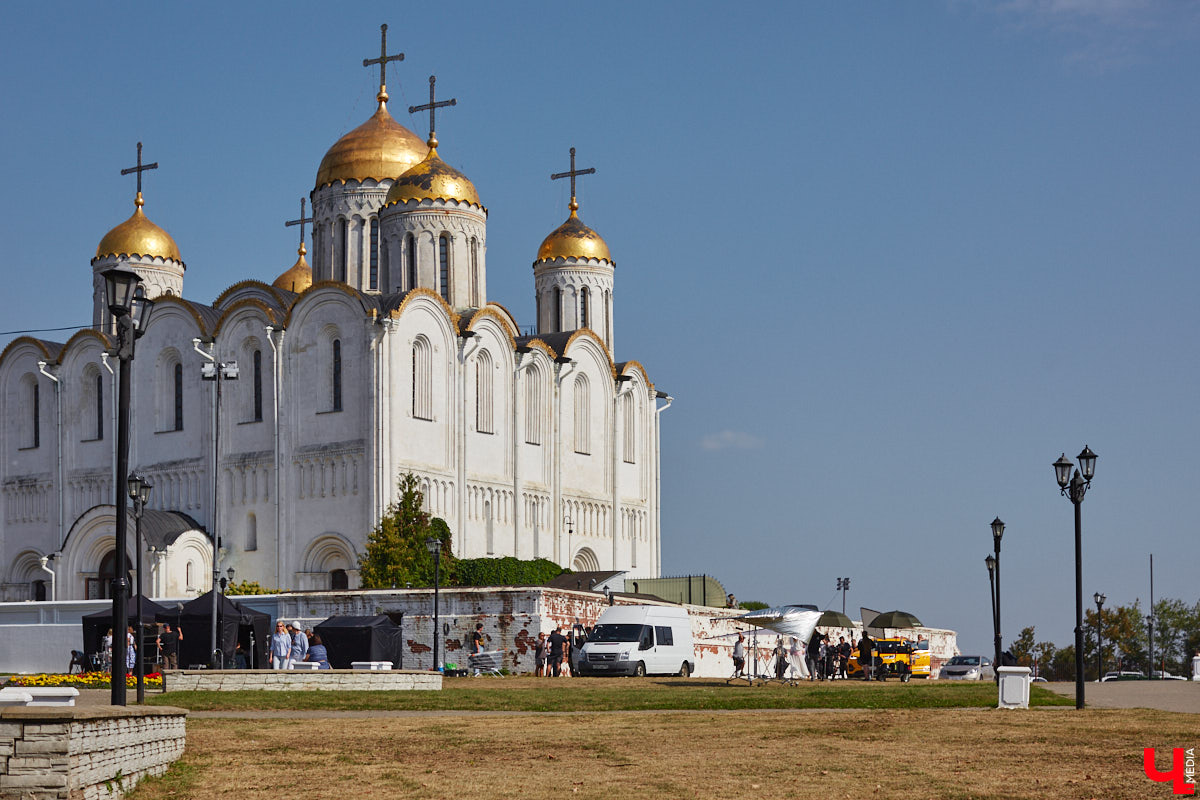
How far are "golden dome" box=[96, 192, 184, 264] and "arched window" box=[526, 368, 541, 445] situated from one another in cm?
1530

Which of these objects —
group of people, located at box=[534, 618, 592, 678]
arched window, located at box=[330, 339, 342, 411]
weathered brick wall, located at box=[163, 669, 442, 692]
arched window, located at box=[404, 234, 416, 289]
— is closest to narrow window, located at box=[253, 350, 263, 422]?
arched window, located at box=[330, 339, 342, 411]

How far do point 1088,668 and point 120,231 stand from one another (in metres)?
49.1

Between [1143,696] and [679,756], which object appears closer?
[679,756]

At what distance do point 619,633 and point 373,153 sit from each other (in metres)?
26.9

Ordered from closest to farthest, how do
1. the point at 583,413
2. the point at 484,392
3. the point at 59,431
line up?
the point at 484,392 < the point at 59,431 < the point at 583,413

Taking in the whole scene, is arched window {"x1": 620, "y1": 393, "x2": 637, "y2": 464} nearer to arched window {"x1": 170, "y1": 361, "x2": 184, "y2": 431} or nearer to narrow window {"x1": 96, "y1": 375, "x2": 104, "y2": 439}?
arched window {"x1": 170, "y1": 361, "x2": 184, "y2": 431}

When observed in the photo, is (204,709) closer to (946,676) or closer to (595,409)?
(946,676)

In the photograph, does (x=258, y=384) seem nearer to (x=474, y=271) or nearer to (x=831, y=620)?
(x=474, y=271)

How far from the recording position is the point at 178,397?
55.4 m

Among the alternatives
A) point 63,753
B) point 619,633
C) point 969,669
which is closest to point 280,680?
point 619,633

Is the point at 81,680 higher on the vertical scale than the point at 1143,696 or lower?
lower

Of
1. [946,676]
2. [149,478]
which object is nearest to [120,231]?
[149,478]

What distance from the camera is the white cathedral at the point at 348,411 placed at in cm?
5097

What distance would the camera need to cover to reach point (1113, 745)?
1588 cm
